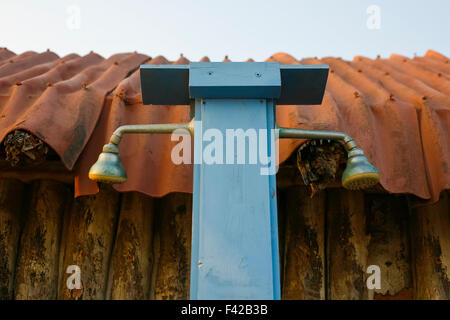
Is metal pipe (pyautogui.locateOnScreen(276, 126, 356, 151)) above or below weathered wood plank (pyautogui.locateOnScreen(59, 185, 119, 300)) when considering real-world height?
above

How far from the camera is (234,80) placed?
229 cm

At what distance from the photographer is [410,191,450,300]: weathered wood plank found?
10.7 ft

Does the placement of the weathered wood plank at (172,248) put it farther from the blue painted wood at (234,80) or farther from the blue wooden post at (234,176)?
the blue painted wood at (234,80)

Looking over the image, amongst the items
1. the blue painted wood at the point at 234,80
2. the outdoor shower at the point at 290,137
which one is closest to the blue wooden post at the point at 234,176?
the blue painted wood at the point at 234,80

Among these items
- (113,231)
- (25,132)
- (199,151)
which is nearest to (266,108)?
(199,151)

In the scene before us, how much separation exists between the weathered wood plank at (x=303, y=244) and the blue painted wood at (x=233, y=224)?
1.25m

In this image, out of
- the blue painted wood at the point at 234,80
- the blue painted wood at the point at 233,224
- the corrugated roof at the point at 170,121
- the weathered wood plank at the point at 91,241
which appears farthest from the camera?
the weathered wood plank at the point at 91,241

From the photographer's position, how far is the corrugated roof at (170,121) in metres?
2.85

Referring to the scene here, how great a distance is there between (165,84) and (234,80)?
420 mm

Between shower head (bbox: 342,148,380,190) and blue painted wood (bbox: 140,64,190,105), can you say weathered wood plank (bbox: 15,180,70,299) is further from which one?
shower head (bbox: 342,148,380,190)

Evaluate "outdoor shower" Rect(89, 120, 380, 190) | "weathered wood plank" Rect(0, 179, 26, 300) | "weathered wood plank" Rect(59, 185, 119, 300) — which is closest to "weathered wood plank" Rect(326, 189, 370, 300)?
"outdoor shower" Rect(89, 120, 380, 190)

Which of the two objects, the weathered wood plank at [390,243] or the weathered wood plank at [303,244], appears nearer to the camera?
the weathered wood plank at [303,244]

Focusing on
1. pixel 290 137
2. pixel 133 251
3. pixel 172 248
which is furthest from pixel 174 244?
pixel 290 137

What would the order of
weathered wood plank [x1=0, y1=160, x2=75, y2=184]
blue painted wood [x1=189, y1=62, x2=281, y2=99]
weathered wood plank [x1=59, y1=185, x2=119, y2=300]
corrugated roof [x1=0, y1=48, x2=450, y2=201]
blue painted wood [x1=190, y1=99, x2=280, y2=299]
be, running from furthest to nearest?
weathered wood plank [x1=0, y1=160, x2=75, y2=184]
weathered wood plank [x1=59, y1=185, x2=119, y2=300]
corrugated roof [x1=0, y1=48, x2=450, y2=201]
blue painted wood [x1=189, y1=62, x2=281, y2=99]
blue painted wood [x1=190, y1=99, x2=280, y2=299]
